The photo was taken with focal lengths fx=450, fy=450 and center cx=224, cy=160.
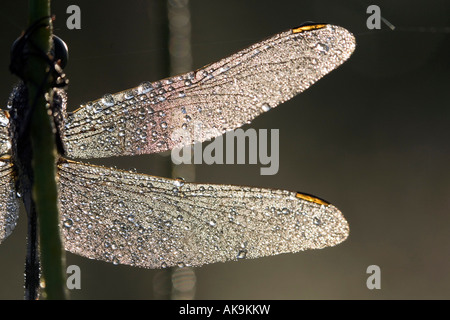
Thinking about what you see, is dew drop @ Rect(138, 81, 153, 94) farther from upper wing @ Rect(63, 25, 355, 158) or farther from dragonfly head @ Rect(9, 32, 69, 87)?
dragonfly head @ Rect(9, 32, 69, 87)

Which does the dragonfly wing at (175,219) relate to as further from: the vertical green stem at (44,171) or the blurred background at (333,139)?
the blurred background at (333,139)

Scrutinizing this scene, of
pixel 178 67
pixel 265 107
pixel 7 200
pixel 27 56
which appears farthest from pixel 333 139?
pixel 27 56

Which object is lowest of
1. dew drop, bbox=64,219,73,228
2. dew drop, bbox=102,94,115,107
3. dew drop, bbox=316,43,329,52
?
dew drop, bbox=64,219,73,228

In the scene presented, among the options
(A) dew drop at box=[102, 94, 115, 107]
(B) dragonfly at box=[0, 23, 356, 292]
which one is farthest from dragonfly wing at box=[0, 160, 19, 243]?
(A) dew drop at box=[102, 94, 115, 107]

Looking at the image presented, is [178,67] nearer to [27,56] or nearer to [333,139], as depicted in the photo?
[333,139]

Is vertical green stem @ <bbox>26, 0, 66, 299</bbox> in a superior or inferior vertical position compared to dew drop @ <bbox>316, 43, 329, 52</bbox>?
inferior
